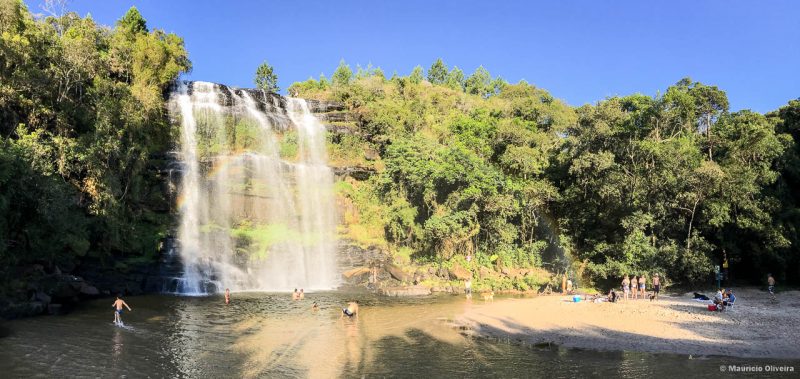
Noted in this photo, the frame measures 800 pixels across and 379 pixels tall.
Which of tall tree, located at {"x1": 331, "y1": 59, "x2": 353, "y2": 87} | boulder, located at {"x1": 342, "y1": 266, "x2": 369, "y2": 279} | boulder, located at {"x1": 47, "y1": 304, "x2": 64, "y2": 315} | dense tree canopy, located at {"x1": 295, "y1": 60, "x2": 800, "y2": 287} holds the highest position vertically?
tall tree, located at {"x1": 331, "y1": 59, "x2": 353, "y2": 87}

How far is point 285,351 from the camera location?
18.7m

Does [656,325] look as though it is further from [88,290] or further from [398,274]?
[88,290]

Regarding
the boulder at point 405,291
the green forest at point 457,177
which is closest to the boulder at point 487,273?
the green forest at point 457,177

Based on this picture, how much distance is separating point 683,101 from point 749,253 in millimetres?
11500

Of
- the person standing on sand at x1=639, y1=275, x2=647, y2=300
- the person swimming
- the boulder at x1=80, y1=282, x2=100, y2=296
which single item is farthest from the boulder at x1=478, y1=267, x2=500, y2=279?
the boulder at x1=80, y1=282, x2=100, y2=296

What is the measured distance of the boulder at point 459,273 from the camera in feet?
129

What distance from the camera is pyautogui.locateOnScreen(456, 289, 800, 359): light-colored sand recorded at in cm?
1855

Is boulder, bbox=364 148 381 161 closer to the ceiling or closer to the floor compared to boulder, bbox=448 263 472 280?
closer to the ceiling

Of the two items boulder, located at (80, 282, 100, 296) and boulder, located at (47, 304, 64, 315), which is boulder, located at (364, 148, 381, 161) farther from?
boulder, located at (47, 304, 64, 315)

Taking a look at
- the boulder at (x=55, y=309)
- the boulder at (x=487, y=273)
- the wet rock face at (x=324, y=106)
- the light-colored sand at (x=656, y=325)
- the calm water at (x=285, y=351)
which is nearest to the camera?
the calm water at (x=285, y=351)

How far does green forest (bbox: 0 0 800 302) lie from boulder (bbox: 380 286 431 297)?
6633 mm

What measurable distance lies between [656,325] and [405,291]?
17.4m

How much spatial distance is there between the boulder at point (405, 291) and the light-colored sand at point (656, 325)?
633 cm

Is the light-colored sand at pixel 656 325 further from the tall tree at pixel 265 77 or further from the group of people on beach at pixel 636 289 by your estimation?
the tall tree at pixel 265 77
